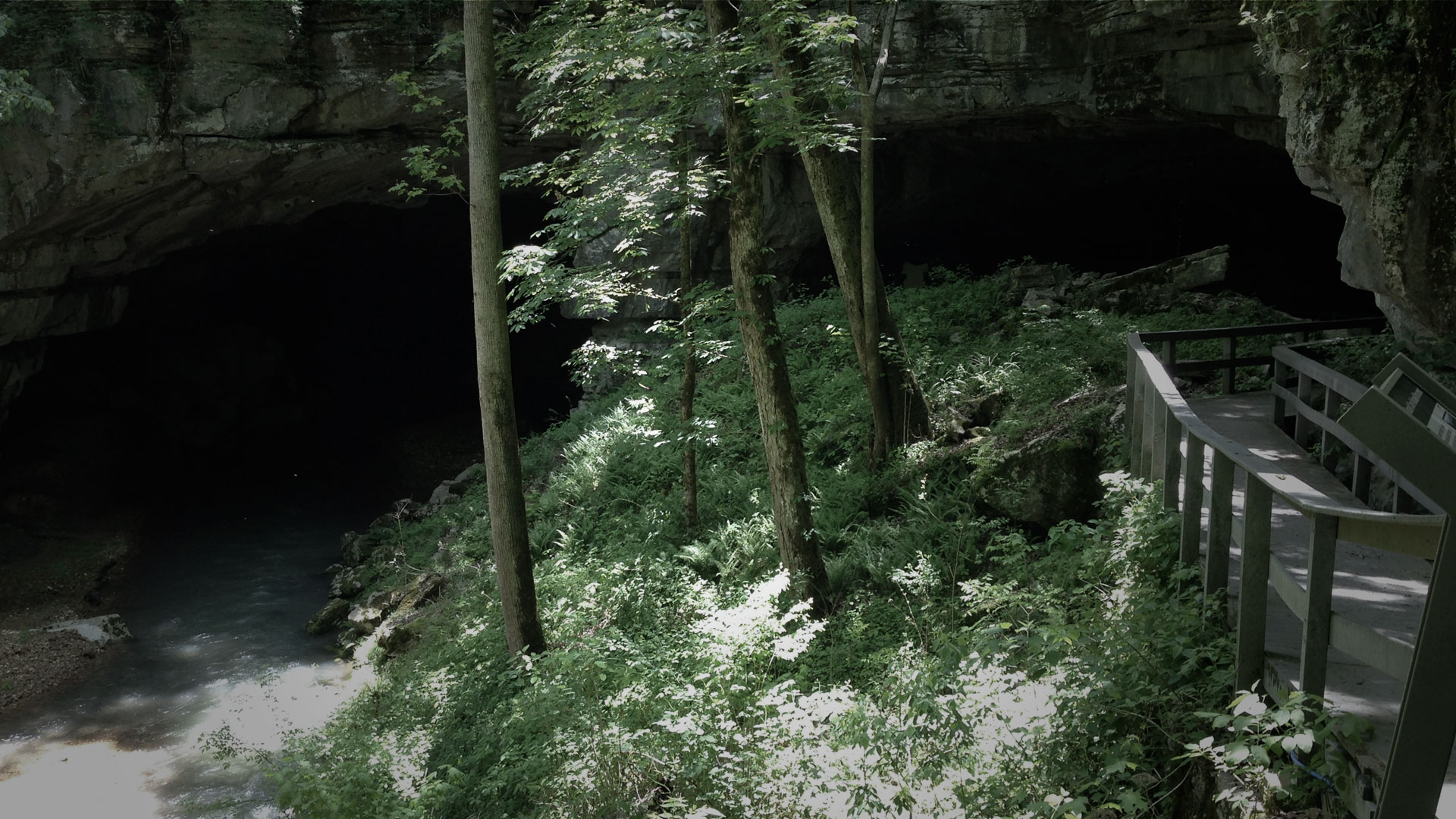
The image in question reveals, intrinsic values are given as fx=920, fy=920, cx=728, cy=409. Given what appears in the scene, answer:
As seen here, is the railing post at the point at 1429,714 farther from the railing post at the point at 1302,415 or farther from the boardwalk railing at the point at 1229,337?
the boardwalk railing at the point at 1229,337

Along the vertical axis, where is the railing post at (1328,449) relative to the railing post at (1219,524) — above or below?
below

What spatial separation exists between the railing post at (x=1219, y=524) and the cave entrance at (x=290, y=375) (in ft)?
62.5

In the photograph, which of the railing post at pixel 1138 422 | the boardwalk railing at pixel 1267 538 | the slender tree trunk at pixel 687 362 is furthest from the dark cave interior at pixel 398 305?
the boardwalk railing at pixel 1267 538

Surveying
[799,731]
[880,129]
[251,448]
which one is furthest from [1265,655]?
[251,448]

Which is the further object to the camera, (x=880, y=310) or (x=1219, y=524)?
(x=880, y=310)

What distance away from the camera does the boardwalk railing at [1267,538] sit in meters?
2.66

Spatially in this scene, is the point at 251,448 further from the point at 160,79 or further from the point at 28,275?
the point at 160,79

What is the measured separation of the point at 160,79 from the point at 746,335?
11675 millimetres

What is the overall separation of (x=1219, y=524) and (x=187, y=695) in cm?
1314

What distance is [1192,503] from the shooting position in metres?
4.74

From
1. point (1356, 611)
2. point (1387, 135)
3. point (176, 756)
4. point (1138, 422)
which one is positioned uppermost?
point (1387, 135)

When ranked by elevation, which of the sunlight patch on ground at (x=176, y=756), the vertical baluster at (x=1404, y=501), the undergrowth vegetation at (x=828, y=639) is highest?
the vertical baluster at (x=1404, y=501)

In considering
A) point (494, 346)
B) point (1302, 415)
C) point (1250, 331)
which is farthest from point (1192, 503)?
point (494, 346)

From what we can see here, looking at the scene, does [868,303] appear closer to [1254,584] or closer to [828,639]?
[828,639]
